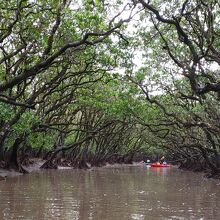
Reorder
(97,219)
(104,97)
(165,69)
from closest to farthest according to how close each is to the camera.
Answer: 1. (97,219)
2. (165,69)
3. (104,97)

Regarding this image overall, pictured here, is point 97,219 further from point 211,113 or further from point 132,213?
point 211,113

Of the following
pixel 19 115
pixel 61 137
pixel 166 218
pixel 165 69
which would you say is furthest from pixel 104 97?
pixel 166 218

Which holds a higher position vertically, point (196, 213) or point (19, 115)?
point (19, 115)

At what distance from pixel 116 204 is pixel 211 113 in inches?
373

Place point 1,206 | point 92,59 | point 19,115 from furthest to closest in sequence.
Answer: point 19,115
point 92,59
point 1,206

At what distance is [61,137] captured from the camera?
120ft

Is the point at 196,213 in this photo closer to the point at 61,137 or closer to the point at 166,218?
the point at 166,218

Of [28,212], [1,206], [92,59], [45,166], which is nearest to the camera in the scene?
[28,212]

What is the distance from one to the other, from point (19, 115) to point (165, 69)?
772 centimetres

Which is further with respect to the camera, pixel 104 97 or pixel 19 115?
pixel 104 97

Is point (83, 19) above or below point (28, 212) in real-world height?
above

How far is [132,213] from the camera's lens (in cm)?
1052

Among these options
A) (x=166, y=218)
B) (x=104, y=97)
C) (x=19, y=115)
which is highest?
(x=104, y=97)

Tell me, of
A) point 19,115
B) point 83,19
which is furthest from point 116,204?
point 19,115
